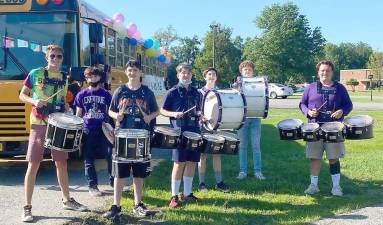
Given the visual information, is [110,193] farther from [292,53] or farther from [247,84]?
[292,53]

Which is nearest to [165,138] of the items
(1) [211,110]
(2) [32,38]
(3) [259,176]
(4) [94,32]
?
(1) [211,110]

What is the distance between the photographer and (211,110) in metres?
6.21

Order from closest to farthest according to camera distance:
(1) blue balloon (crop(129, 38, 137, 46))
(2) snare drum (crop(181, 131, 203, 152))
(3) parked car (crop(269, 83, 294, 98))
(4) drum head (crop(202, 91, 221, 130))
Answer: (2) snare drum (crop(181, 131, 203, 152)) → (4) drum head (crop(202, 91, 221, 130)) → (1) blue balloon (crop(129, 38, 137, 46)) → (3) parked car (crop(269, 83, 294, 98))

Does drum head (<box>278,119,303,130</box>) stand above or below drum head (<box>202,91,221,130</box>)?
below

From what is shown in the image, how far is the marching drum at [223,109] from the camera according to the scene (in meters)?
6.16

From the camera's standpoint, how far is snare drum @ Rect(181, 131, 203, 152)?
5832mm

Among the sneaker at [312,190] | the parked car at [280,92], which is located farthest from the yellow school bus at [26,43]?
the parked car at [280,92]

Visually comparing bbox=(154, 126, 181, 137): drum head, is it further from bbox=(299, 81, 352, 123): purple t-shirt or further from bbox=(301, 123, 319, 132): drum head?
bbox=(299, 81, 352, 123): purple t-shirt

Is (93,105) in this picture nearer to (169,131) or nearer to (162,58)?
(169,131)

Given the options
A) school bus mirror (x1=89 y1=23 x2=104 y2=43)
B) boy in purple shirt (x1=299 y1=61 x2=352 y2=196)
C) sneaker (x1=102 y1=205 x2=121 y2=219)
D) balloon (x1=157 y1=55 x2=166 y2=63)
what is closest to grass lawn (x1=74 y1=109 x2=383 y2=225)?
sneaker (x1=102 y1=205 x2=121 y2=219)

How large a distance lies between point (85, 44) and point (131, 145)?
133 inches

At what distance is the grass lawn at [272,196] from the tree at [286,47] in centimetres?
6156

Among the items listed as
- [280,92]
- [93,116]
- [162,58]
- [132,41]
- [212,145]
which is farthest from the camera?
[280,92]

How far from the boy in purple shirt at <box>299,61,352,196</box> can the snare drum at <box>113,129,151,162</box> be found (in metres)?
2.60
